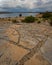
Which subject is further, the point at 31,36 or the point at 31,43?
the point at 31,36

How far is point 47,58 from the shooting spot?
8609 millimetres

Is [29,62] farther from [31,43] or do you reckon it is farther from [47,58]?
[31,43]

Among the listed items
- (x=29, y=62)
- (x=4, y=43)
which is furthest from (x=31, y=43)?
(x=29, y=62)

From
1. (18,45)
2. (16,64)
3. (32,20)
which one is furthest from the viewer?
(32,20)

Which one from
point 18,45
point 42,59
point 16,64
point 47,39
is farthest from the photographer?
point 47,39

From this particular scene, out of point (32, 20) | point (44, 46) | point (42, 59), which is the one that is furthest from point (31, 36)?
point (32, 20)

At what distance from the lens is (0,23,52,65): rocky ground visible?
825 cm

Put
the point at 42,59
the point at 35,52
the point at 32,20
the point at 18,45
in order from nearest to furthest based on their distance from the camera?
1. the point at 42,59
2. the point at 35,52
3. the point at 18,45
4. the point at 32,20

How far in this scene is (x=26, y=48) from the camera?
961 cm

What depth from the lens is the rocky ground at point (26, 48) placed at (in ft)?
27.1

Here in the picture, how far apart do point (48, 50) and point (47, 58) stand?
97cm

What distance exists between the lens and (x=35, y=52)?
30.2ft

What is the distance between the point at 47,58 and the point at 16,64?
155cm

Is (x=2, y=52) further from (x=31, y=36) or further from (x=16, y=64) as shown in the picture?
(x=31, y=36)
